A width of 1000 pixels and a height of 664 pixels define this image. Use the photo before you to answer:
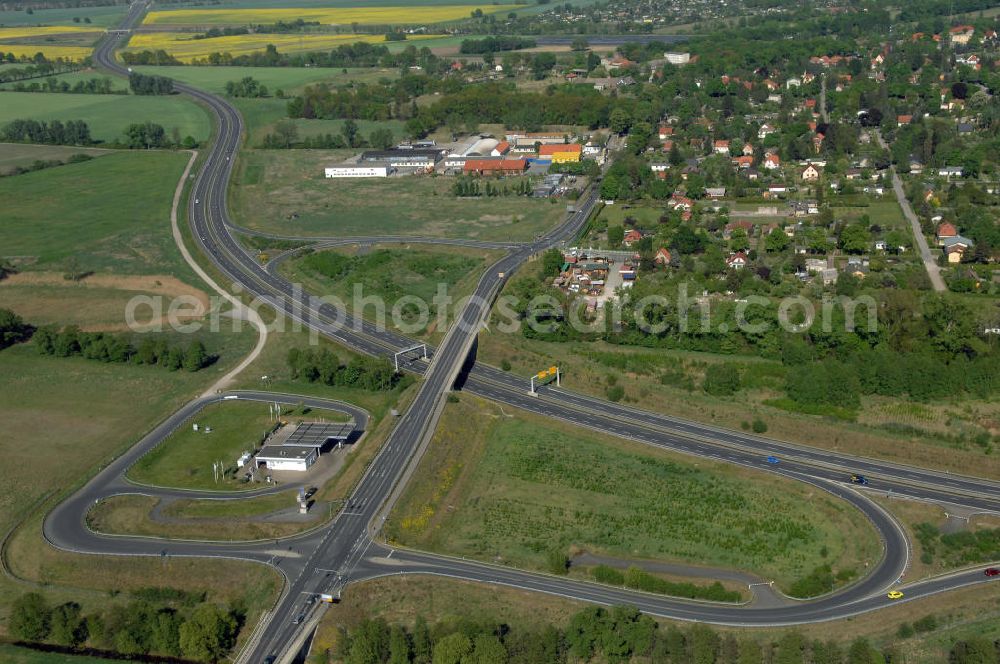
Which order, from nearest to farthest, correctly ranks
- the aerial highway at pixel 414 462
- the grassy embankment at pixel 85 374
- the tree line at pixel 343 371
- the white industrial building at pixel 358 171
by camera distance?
the aerial highway at pixel 414 462 → the grassy embankment at pixel 85 374 → the tree line at pixel 343 371 → the white industrial building at pixel 358 171

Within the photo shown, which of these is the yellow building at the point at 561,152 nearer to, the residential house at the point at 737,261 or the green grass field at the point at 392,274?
the green grass field at the point at 392,274

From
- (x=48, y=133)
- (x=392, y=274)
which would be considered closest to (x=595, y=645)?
(x=392, y=274)

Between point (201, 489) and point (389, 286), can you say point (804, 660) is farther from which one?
point (389, 286)

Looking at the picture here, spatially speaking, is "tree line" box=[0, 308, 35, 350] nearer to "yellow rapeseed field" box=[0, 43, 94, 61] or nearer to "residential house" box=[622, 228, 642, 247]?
"residential house" box=[622, 228, 642, 247]

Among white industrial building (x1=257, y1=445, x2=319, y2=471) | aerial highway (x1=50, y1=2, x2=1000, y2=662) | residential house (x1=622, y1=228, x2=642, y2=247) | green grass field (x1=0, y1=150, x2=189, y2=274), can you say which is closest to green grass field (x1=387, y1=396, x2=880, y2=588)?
aerial highway (x1=50, y1=2, x2=1000, y2=662)

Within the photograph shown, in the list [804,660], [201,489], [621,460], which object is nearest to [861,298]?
[621,460]

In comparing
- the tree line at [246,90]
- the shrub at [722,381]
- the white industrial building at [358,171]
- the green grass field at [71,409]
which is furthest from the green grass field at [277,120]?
the shrub at [722,381]
